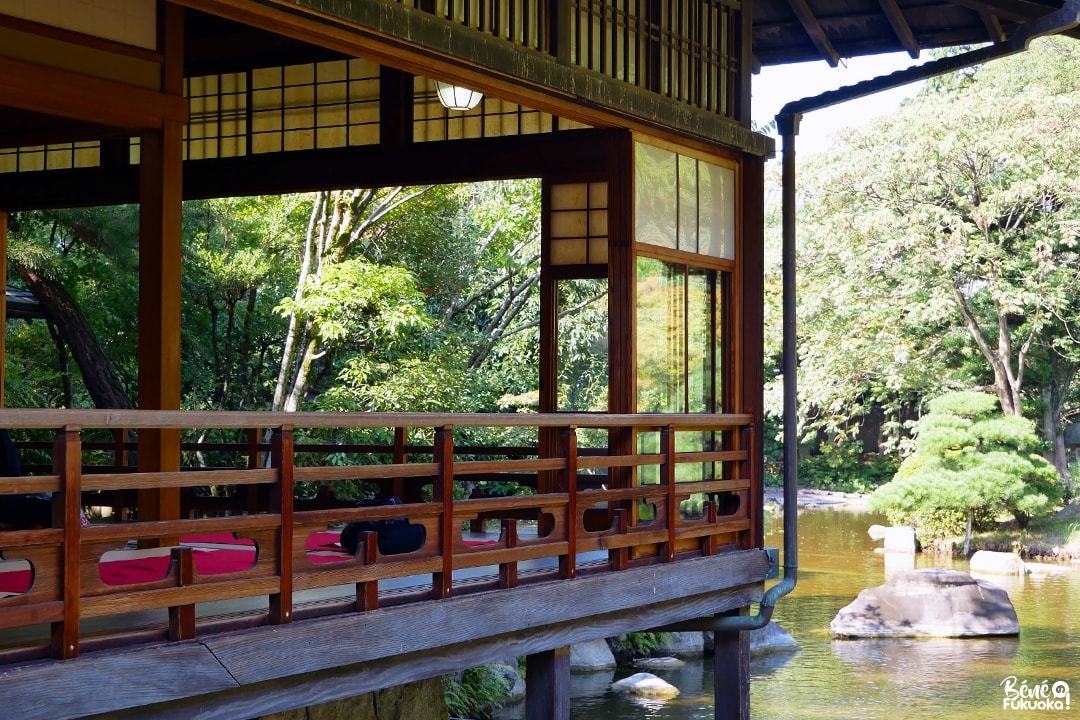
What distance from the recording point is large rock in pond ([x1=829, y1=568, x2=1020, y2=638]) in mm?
14047

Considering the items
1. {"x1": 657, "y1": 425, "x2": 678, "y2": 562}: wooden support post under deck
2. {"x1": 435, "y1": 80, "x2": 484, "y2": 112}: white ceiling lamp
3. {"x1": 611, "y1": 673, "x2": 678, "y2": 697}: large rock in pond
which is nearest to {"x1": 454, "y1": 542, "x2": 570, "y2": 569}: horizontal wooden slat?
{"x1": 657, "y1": 425, "x2": 678, "y2": 562}: wooden support post under deck

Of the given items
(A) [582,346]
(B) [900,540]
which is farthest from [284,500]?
(B) [900,540]

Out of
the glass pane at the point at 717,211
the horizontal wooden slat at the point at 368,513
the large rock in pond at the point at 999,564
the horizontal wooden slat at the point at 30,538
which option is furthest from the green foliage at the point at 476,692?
the large rock in pond at the point at 999,564

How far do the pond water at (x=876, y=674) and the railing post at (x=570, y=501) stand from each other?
219 inches

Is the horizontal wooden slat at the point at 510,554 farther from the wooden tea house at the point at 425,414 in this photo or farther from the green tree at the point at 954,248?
the green tree at the point at 954,248

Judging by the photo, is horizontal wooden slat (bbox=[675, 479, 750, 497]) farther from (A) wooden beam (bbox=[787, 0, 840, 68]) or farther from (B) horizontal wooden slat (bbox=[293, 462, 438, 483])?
(A) wooden beam (bbox=[787, 0, 840, 68])

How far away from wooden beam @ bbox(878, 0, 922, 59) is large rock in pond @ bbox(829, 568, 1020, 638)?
8517 mm

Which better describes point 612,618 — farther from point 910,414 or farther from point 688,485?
point 910,414

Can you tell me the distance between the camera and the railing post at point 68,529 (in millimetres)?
3168

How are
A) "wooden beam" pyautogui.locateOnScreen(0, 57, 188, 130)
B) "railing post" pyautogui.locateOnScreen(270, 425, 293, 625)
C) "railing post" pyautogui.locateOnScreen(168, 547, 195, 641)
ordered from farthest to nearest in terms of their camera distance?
"wooden beam" pyautogui.locateOnScreen(0, 57, 188, 130), "railing post" pyautogui.locateOnScreen(270, 425, 293, 625), "railing post" pyautogui.locateOnScreen(168, 547, 195, 641)

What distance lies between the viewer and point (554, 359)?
7.28 meters

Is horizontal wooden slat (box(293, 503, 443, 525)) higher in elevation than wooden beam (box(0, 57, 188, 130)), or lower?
lower

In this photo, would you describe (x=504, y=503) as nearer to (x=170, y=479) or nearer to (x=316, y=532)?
(x=316, y=532)

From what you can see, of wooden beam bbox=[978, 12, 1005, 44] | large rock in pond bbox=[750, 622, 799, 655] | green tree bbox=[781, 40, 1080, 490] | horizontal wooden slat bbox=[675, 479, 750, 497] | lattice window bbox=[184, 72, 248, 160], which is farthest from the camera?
green tree bbox=[781, 40, 1080, 490]
